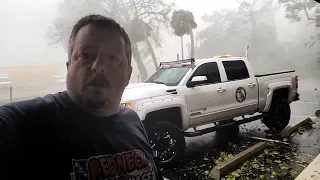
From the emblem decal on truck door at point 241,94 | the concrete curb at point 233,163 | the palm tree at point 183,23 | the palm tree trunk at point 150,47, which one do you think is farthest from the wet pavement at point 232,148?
the palm tree at point 183,23

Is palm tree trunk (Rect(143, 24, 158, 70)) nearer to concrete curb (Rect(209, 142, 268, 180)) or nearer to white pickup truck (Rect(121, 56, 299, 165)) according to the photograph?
white pickup truck (Rect(121, 56, 299, 165))

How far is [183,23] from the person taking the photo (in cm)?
689

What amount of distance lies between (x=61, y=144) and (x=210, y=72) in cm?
376

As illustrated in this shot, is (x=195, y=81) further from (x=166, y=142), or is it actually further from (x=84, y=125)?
(x=84, y=125)

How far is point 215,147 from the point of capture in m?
4.66

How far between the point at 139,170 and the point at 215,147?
154 inches

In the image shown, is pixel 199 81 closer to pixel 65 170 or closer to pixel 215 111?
pixel 215 111

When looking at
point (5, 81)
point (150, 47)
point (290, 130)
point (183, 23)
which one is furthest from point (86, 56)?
point (183, 23)

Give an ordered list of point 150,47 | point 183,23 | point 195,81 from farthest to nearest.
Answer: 1. point 183,23
2. point 150,47
3. point 195,81

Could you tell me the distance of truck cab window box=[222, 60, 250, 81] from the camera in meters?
4.61

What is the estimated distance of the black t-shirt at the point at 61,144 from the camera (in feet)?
2.42

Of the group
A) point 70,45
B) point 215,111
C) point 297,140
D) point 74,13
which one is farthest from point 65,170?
point 297,140

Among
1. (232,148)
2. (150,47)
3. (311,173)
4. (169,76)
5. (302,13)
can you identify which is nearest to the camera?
(311,173)

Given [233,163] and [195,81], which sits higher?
[195,81]
